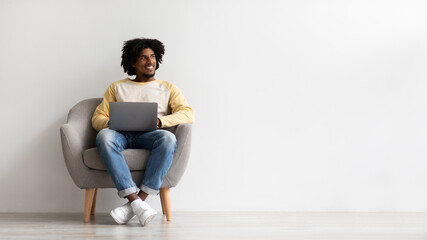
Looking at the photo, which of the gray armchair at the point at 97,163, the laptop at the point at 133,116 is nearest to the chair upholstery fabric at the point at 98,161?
the gray armchair at the point at 97,163

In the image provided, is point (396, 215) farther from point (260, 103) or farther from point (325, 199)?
point (260, 103)

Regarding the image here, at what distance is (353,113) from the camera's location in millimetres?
3686

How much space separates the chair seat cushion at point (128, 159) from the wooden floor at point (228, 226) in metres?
0.32

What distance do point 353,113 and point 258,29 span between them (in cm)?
92

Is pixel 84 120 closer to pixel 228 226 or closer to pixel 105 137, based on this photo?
pixel 105 137

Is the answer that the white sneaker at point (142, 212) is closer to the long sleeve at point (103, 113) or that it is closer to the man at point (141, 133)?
the man at point (141, 133)

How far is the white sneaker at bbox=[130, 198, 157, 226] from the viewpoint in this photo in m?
2.70

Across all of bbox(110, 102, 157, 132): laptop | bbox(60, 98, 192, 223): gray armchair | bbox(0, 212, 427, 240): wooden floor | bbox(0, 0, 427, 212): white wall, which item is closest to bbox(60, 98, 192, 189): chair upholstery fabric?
bbox(60, 98, 192, 223): gray armchair

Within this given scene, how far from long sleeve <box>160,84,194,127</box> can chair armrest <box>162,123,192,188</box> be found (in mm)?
106

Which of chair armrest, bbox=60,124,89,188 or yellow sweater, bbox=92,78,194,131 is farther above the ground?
yellow sweater, bbox=92,78,194,131

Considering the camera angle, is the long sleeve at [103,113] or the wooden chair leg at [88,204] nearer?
the wooden chair leg at [88,204]

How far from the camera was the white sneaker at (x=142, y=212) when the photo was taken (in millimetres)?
2695

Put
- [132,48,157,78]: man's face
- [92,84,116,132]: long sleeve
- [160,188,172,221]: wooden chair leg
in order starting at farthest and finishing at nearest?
[132,48,157,78]: man's face, [92,84,116,132]: long sleeve, [160,188,172,221]: wooden chair leg

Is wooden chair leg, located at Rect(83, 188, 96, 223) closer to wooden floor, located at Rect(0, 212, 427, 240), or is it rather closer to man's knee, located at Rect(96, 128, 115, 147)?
wooden floor, located at Rect(0, 212, 427, 240)
